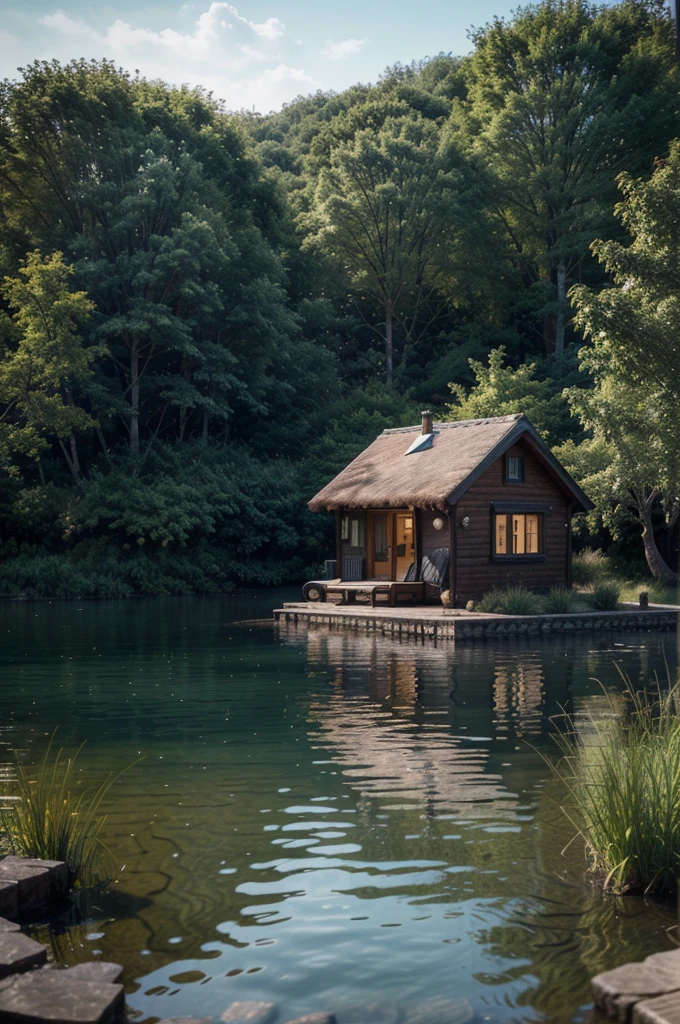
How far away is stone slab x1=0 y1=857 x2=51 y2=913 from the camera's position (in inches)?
263

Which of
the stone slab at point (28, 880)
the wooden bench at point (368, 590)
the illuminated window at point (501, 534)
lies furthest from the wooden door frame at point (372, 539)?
the stone slab at point (28, 880)

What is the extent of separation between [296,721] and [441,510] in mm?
14714

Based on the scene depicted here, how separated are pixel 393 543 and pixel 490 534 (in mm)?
3729

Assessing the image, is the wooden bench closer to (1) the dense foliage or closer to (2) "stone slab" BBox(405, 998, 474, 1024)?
(1) the dense foliage

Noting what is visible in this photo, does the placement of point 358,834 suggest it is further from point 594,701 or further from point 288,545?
point 288,545

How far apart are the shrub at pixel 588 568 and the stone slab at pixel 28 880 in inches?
1065

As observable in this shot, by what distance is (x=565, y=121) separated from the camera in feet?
164

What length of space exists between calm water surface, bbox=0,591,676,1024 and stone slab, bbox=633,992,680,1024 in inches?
18.7

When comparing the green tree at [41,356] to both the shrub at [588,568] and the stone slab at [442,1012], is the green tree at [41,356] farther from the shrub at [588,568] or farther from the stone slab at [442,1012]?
the stone slab at [442,1012]

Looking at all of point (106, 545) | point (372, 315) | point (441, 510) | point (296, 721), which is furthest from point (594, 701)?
point (372, 315)

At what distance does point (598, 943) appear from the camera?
20.6 ft

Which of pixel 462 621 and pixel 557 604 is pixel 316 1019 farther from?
pixel 557 604

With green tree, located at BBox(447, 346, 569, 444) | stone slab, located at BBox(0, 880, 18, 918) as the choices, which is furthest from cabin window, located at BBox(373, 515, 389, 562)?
stone slab, located at BBox(0, 880, 18, 918)

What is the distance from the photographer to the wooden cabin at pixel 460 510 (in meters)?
28.3
